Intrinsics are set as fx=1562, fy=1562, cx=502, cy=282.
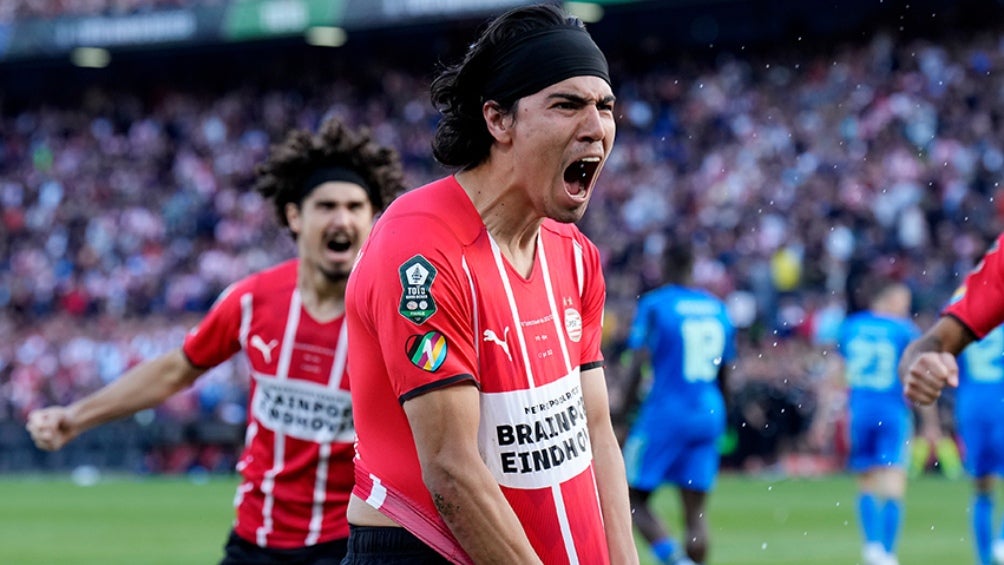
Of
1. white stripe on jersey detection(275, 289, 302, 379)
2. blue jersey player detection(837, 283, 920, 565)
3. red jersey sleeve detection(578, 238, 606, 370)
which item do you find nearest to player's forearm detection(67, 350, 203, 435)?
white stripe on jersey detection(275, 289, 302, 379)

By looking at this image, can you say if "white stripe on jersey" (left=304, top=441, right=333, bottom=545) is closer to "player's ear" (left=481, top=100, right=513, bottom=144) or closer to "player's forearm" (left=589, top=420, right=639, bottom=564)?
"player's forearm" (left=589, top=420, right=639, bottom=564)

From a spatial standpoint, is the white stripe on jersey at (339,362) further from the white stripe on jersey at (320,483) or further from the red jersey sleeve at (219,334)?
the red jersey sleeve at (219,334)

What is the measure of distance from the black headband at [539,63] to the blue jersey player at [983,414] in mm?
8920

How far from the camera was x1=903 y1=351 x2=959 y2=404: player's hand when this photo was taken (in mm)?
5055

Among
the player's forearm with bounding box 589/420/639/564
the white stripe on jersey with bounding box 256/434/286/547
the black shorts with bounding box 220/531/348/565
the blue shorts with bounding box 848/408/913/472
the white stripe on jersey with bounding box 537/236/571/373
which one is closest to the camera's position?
the white stripe on jersey with bounding box 537/236/571/373

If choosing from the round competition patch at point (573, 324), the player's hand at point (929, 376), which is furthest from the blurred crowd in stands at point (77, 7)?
the round competition patch at point (573, 324)

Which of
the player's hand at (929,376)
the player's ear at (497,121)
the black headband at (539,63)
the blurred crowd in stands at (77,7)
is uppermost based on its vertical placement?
the blurred crowd in stands at (77,7)

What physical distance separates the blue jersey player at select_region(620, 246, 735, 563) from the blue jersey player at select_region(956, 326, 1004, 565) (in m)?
2.09

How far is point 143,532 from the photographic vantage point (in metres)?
16.2

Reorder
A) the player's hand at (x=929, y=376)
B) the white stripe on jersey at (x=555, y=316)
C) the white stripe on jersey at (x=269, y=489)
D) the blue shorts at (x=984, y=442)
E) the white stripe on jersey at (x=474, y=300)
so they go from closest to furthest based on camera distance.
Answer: the white stripe on jersey at (x=474, y=300) → the white stripe on jersey at (x=555, y=316) → the player's hand at (x=929, y=376) → the white stripe on jersey at (x=269, y=489) → the blue shorts at (x=984, y=442)

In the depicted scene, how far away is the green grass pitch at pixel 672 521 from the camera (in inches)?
541

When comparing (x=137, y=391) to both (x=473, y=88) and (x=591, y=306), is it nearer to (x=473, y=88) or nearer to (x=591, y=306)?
(x=591, y=306)

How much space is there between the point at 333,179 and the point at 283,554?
1660 mm

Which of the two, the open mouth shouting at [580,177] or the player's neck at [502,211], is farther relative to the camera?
the player's neck at [502,211]
